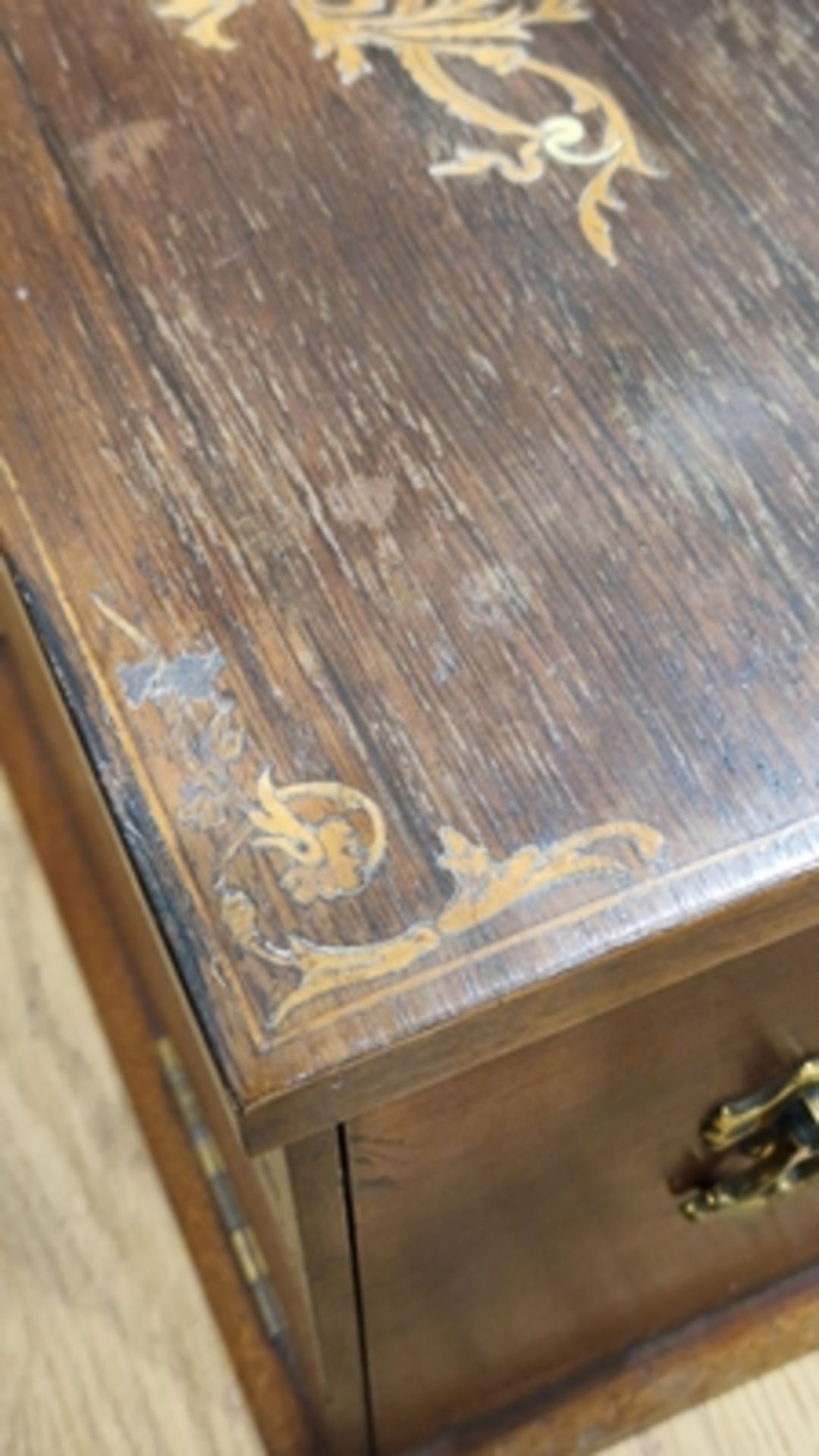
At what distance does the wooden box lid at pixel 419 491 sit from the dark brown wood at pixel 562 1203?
7cm

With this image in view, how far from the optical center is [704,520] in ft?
1.93

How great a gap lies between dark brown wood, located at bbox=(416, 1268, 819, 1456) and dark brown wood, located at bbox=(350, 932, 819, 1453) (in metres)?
0.01

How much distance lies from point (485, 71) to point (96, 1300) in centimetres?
70

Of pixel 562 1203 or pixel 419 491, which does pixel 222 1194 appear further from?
pixel 419 491

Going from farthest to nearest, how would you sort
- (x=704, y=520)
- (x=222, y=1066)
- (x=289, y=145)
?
(x=289, y=145) < (x=704, y=520) < (x=222, y=1066)

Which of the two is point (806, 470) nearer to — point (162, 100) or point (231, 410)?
point (231, 410)

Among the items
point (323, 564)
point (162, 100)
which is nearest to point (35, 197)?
point (162, 100)

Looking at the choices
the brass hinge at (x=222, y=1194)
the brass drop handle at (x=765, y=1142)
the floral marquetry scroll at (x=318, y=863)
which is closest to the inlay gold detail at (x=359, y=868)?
the floral marquetry scroll at (x=318, y=863)

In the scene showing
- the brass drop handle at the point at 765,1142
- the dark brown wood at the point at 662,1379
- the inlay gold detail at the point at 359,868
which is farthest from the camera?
the dark brown wood at the point at 662,1379

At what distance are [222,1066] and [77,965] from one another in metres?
0.61

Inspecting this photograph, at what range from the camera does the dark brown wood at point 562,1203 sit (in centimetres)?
58

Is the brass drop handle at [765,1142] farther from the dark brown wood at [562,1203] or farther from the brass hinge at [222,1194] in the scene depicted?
the brass hinge at [222,1194]

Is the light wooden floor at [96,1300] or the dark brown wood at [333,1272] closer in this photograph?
the dark brown wood at [333,1272]

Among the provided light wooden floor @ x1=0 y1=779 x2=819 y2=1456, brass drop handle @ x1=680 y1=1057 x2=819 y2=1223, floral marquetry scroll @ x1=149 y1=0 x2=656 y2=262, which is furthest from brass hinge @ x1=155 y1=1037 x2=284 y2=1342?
floral marquetry scroll @ x1=149 y1=0 x2=656 y2=262
